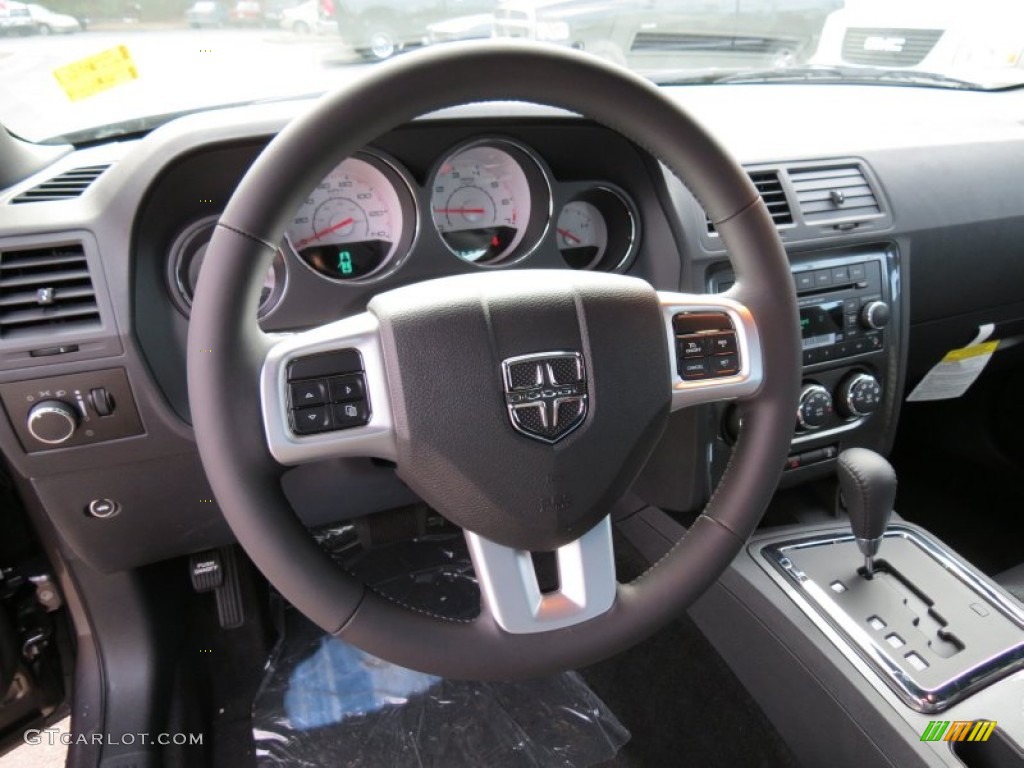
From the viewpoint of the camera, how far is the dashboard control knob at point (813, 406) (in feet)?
4.56

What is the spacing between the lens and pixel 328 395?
0.78m

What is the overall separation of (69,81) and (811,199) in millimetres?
1224

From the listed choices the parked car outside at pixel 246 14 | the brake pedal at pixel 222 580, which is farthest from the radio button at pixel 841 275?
the brake pedal at pixel 222 580

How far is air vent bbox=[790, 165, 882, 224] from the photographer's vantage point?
1.39 meters

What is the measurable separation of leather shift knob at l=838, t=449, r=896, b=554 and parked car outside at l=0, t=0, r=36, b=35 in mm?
1448

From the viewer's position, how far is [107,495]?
3.63 feet

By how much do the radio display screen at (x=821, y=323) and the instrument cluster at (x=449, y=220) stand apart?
35 centimetres

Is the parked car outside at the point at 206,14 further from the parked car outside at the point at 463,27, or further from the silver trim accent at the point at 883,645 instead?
the silver trim accent at the point at 883,645

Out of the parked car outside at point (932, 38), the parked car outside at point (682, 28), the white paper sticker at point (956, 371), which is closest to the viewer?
the parked car outside at point (682, 28)

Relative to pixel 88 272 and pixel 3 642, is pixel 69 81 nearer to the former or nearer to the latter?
pixel 88 272

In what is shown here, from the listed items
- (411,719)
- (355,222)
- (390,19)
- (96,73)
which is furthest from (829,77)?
(411,719)

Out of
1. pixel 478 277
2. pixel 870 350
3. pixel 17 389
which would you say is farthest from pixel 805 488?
pixel 17 389

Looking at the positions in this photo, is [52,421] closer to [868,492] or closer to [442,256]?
[442,256]

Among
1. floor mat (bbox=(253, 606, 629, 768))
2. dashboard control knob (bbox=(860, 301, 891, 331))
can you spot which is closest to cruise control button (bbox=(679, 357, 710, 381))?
dashboard control knob (bbox=(860, 301, 891, 331))
